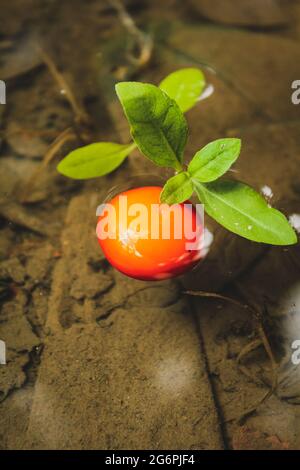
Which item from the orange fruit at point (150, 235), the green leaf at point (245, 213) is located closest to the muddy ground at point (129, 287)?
the orange fruit at point (150, 235)

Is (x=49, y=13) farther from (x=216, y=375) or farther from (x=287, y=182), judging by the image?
(x=216, y=375)

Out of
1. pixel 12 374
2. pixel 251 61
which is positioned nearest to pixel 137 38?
pixel 251 61

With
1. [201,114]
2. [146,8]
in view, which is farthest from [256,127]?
[146,8]

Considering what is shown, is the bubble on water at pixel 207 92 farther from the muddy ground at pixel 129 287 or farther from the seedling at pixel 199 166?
the seedling at pixel 199 166

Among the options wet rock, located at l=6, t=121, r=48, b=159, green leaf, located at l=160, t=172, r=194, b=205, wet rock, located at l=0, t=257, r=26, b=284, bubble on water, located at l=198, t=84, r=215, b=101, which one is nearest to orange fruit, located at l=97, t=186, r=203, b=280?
green leaf, located at l=160, t=172, r=194, b=205

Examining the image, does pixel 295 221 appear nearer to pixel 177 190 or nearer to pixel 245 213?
pixel 245 213

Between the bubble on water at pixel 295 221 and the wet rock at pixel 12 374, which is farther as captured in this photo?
the bubble on water at pixel 295 221

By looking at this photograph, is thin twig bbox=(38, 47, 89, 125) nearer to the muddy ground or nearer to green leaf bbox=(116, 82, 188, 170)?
the muddy ground

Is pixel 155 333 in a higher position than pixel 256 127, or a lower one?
lower
